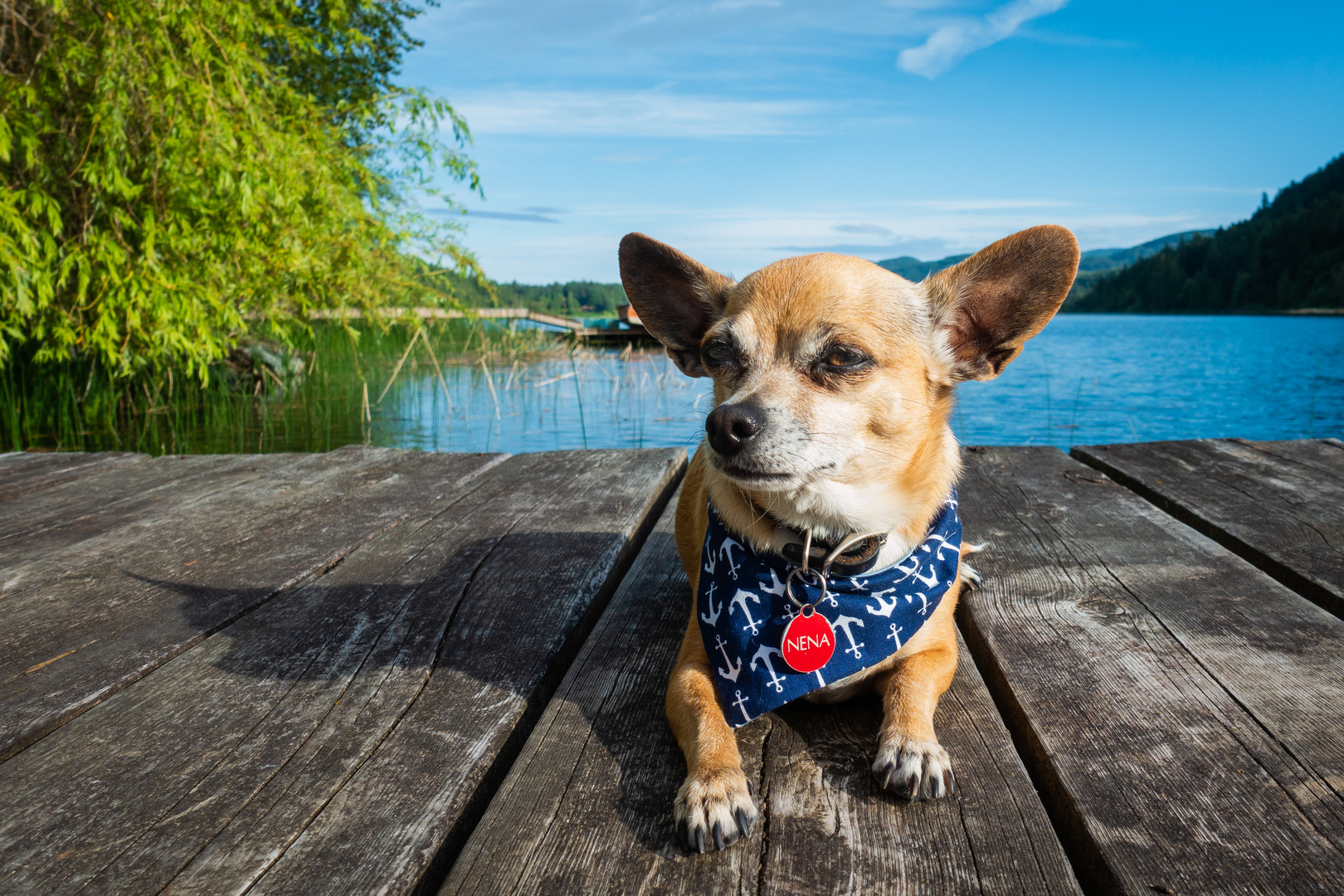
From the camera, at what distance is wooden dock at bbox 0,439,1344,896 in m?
1.24

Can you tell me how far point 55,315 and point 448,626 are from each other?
253 inches

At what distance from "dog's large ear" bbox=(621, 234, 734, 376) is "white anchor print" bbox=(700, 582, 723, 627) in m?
0.71

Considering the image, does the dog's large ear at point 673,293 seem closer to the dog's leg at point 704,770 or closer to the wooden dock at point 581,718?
the wooden dock at point 581,718

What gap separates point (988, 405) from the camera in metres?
10.1

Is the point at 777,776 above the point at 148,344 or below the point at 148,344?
below

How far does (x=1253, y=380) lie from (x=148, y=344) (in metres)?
16.0

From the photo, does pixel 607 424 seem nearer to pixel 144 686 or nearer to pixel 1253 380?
pixel 144 686

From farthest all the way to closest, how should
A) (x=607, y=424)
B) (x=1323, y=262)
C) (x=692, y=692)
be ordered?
(x=1323, y=262), (x=607, y=424), (x=692, y=692)

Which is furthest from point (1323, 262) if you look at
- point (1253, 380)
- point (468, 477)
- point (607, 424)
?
point (468, 477)

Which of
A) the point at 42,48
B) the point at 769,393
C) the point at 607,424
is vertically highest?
the point at 42,48

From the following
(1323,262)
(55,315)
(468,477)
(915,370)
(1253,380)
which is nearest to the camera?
(915,370)

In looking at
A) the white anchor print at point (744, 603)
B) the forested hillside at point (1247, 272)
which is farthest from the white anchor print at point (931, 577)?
the forested hillside at point (1247, 272)

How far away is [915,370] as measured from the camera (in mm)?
1981

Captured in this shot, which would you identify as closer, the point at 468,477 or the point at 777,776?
the point at 777,776
